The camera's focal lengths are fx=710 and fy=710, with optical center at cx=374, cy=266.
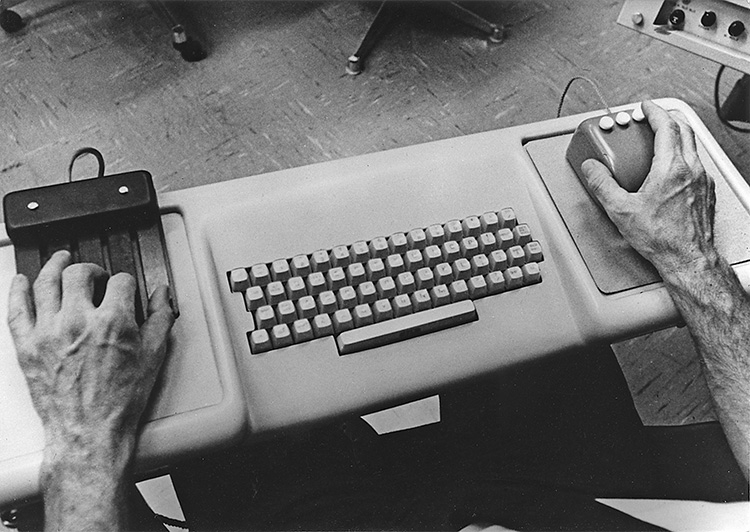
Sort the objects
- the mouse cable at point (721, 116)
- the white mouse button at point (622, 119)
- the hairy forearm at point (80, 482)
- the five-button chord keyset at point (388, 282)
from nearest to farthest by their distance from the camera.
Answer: the hairy forearm at point (80, 482) < the five-button chord keyset at point (388, 282) < the white mouse button at point (622, 119) < the mouse cable at point (721, 116)

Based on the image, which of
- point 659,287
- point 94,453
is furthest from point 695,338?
point 94,453

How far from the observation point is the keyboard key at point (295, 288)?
812mm

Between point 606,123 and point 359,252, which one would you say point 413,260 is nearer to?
point 359,252

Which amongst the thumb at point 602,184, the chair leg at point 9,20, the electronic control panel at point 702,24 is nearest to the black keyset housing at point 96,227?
the thumb at point 602,184

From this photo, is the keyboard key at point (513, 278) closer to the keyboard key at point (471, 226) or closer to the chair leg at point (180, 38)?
the keyboard key at point (471, 226)

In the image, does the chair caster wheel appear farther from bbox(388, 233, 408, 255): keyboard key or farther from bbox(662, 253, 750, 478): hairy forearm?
bbox(662, 253, 750, 478): hairy forearm

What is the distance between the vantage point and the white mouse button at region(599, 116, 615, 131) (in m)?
0.91

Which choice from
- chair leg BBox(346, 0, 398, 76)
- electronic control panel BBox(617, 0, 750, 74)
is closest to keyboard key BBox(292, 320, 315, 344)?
electronic control panel BBox(617, 0, 750, 74)

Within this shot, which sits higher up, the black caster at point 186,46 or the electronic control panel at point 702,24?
the electronic control panel at point 702,24

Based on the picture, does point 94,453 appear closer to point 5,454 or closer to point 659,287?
point 5,454

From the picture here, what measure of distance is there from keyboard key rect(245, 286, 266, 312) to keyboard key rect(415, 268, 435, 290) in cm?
18

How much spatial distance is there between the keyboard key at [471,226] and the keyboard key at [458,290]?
0.22 feet

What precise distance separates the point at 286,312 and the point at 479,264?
24 cm

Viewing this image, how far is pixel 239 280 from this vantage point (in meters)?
0.81
